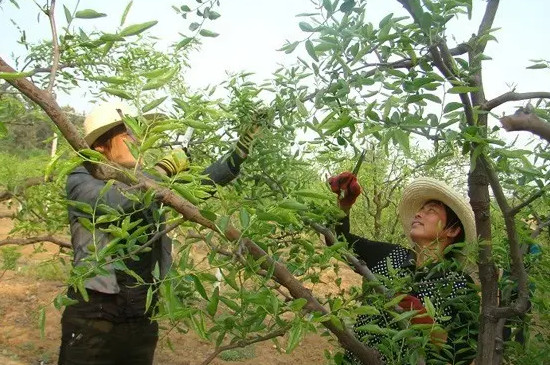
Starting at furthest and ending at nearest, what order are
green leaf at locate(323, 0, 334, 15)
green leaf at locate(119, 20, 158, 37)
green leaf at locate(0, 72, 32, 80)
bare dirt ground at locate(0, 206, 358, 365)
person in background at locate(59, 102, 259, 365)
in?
bare dirt ground at locate(0, 206, 358, 365)
person in background at locate(59, 102, 259, 365)
green leaf at locate(323, 0, 334, 15)
green leaf at locate(119, 20, 158, 37)
green leaf at locate(0, 72, 32, 80)

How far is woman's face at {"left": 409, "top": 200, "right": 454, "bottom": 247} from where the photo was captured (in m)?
2.10

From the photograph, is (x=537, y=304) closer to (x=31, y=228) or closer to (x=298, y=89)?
(x=298, y=89)

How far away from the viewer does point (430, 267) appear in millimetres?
1826

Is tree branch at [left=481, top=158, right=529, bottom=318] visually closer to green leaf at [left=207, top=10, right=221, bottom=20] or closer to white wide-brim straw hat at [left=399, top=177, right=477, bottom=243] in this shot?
white wide-brim straw hat at [left=399, top=177, right=477, bottom=243]

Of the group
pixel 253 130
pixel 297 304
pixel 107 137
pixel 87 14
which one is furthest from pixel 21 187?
pixel 297 304

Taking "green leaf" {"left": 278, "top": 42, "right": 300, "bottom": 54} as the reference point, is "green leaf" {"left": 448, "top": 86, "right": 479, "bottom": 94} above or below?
below

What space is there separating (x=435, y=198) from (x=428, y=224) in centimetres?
15

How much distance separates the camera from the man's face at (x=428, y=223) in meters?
2.10

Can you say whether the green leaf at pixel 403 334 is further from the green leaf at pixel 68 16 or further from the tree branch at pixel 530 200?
the green leaf at pixel 68 16

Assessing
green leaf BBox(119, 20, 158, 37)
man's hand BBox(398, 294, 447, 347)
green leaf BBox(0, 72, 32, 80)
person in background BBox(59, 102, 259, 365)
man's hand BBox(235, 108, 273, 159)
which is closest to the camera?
green leaf BBox(0, 72, 32, 80)

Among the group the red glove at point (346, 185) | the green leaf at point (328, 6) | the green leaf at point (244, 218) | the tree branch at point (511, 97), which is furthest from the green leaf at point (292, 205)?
the red glove at point (346, 185)

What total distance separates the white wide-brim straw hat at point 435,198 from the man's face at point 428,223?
0.12 ft

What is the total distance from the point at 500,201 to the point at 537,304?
353mm

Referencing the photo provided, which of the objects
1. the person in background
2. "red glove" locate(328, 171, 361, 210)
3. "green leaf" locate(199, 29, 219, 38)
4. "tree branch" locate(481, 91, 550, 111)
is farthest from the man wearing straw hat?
the person in background
